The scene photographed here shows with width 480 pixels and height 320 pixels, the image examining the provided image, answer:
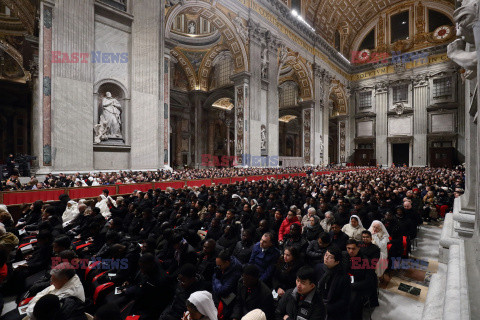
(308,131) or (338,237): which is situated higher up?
(308,131)

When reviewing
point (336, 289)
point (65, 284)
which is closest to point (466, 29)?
point (336, 289)

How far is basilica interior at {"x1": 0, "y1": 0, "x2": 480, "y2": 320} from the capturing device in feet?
31.0

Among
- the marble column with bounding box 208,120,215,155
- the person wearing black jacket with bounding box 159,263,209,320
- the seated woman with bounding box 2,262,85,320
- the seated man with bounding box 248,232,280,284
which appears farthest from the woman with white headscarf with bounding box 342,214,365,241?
the marble column with bounding box 208,120,215,155

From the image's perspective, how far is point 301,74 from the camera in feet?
81.4

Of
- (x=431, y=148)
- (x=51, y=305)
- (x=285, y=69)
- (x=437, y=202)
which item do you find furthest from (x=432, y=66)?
(x=51, y=305)

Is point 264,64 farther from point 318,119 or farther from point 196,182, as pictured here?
point 196,182

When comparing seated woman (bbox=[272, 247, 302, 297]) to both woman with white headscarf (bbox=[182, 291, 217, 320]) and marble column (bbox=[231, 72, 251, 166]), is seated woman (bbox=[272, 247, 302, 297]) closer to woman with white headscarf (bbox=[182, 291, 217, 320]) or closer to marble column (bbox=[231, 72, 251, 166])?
woman with white headscarf (bbox=[182, 291, 217, 320])

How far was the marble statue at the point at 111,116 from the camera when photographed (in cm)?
1116

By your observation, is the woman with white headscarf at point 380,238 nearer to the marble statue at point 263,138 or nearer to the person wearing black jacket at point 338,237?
the person wearing black jacket at point 338,237

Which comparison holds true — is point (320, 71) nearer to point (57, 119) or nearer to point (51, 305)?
point (57, 119)

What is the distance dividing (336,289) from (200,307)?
1.43 metres

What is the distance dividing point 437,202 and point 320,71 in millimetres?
21558

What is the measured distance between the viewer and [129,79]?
12.0 metres

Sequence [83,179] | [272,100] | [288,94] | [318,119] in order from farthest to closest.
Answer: [288,94] < [318,119] < [272,100] < [83,179]
